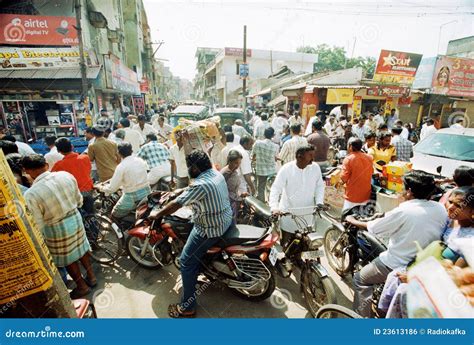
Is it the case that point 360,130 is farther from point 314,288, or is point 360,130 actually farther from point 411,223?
point 411,223

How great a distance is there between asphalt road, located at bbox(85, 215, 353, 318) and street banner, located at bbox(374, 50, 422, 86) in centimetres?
1775

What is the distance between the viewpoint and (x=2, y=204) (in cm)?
139

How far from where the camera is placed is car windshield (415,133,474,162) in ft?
17.5

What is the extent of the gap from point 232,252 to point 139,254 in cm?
185

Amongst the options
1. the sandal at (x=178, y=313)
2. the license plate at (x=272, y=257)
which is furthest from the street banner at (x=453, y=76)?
the sandal at (x=178, y=313)

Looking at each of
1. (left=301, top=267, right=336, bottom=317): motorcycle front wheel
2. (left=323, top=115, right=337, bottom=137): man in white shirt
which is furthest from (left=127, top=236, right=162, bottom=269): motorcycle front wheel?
(left=323, top=115, right=337, bottom=137): man in white shirt

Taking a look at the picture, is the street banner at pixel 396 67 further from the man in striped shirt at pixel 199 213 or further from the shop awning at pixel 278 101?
the man in striped shirt at pixel 199 213

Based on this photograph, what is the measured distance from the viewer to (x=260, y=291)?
10.00 ft

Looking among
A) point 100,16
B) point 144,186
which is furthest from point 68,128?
point 144,186

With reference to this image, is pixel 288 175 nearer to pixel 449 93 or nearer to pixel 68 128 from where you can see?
pixel 68 128

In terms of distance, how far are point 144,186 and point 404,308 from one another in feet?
12.0

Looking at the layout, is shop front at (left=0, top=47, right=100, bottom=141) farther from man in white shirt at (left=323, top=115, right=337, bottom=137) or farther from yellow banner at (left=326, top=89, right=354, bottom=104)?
yellow banner at (left=326, top=89, right=354, bottom=104)

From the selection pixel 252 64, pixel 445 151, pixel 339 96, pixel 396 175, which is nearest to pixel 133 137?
pixel 396 175

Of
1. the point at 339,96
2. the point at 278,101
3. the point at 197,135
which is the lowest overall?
the point at 197,135
